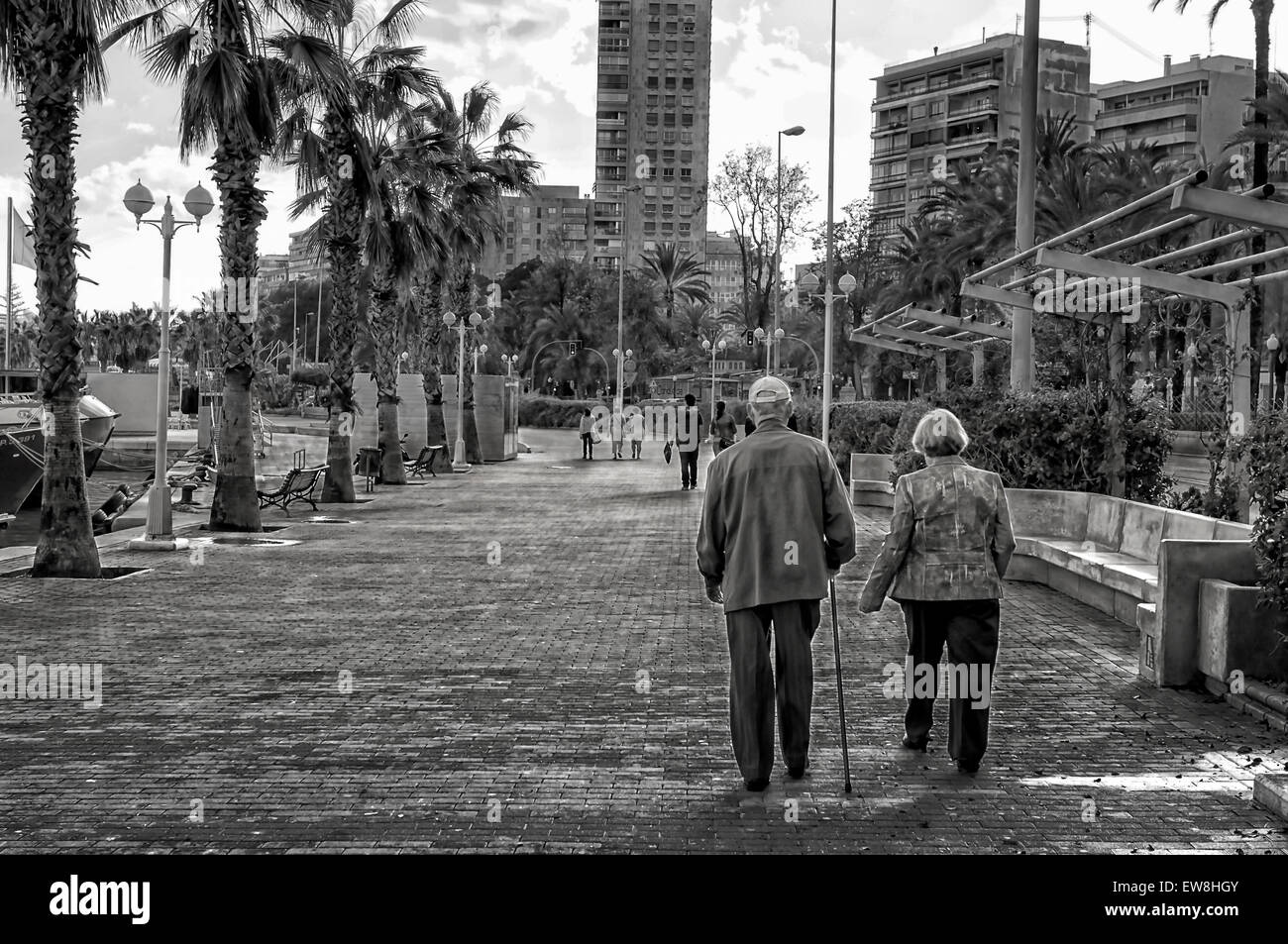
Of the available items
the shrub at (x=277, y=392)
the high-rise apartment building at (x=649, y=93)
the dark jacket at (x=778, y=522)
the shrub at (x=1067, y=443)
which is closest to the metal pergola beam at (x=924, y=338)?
the shrub at (x=1067, y=443)

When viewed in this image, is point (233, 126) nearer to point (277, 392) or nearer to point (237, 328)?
point (237, 328)

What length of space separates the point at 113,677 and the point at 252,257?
1068cm

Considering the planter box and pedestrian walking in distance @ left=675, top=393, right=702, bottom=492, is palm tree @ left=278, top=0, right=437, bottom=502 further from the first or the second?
the planter box

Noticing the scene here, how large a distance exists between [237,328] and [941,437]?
13.9m

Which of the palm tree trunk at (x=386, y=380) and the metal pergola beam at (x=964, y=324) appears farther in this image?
the palm tree trunk at (x=386, y=380)

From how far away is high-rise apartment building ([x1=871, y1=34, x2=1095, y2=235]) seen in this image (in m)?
106

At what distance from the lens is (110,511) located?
23562mm

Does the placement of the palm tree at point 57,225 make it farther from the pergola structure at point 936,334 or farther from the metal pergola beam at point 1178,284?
the pergola structure at point 936,334

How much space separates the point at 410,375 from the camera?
39.2 meters

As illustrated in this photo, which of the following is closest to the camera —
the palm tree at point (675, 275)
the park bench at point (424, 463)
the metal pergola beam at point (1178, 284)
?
the metal pergola beam at point (1178, 284)

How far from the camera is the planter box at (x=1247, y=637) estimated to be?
302 inches

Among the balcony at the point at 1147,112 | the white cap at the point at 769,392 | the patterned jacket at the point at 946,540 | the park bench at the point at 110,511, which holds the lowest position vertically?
the park bench at the point at 110,511

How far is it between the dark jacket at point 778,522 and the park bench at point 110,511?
1733cm
